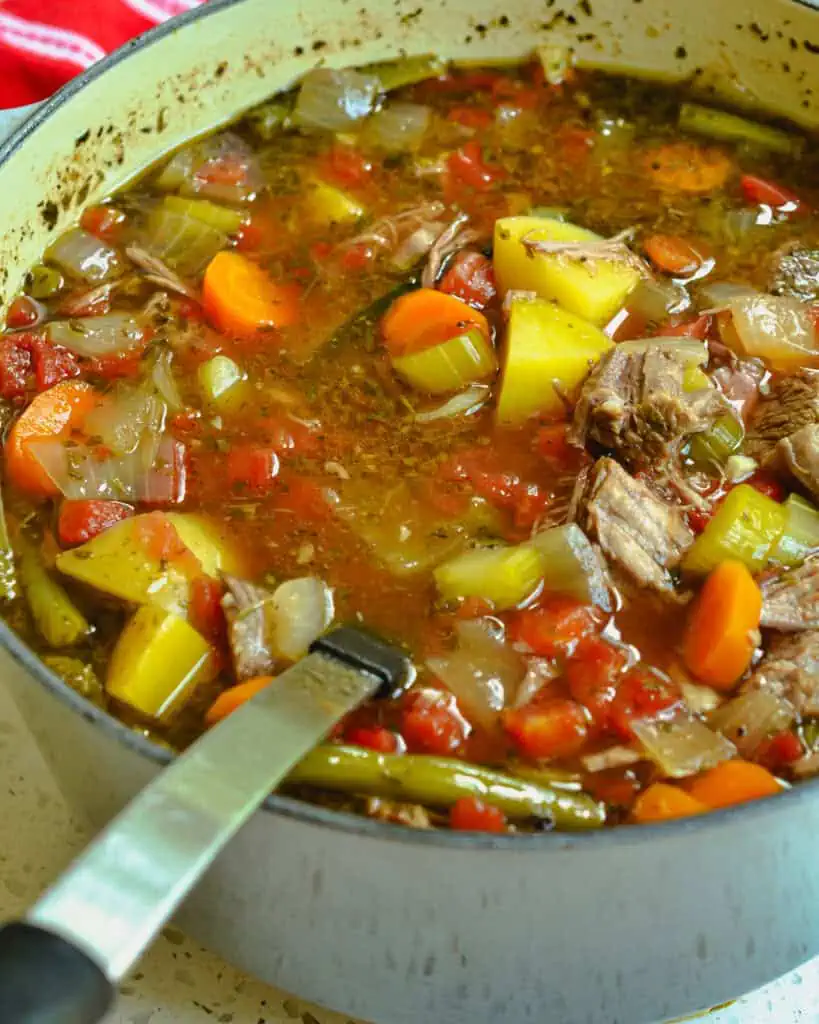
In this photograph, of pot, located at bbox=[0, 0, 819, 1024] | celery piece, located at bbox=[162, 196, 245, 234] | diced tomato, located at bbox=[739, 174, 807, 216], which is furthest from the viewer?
diced tomato, located at bbox=[739, 174, 807, 216]

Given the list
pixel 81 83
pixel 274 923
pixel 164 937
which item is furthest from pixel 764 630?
pixel 81 83

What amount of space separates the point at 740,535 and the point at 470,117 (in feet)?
6.05

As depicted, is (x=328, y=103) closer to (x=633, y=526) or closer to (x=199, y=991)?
(x=633, y=526)

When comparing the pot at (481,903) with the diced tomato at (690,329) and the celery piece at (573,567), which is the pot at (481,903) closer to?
the celery piece at (573,567)

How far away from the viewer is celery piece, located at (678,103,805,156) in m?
3.66

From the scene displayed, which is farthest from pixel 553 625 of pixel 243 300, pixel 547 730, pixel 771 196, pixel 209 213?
pixel 771 196

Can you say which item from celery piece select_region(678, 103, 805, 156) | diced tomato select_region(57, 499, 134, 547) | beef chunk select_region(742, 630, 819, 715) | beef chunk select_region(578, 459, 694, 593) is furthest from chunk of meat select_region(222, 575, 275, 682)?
celery piece select_region(678, 103, 805, 156)

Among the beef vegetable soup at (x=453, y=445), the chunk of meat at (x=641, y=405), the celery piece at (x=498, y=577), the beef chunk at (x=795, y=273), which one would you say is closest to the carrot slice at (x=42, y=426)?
the beef vegetable soup at (x=453, y=445)

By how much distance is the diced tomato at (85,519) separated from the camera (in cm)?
261

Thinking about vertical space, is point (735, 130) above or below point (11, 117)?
below

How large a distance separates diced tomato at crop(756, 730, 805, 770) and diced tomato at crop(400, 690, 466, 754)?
0.56 metres

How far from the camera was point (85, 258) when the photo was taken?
10.7 feet

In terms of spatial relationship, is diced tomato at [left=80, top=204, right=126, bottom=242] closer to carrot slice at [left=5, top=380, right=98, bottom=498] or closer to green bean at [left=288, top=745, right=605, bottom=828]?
carrot slice at [left=5, top=380, right=98, bottom=498]

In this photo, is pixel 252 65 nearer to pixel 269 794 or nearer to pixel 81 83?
pixel 81 83
